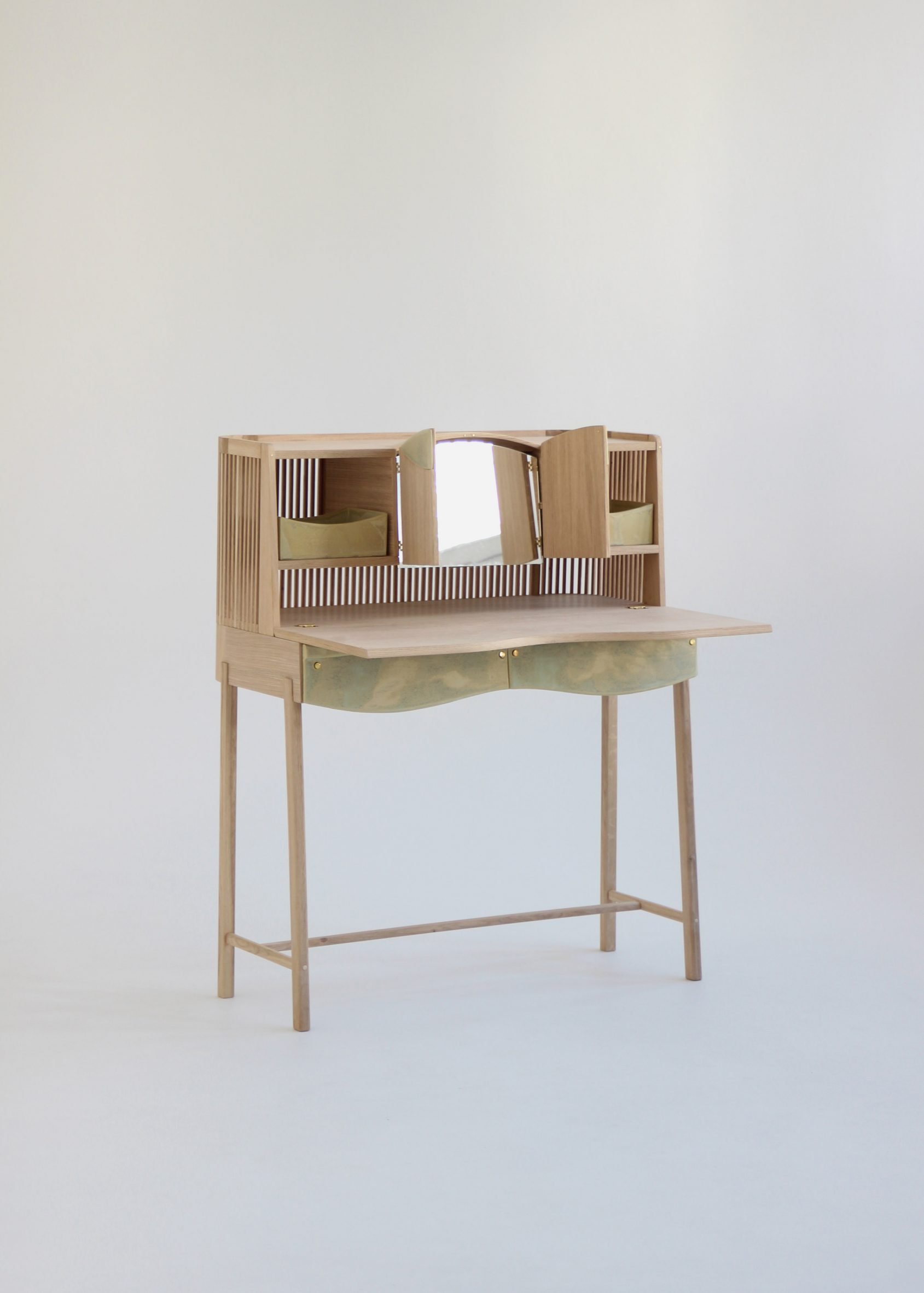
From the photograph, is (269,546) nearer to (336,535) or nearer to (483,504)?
(336,535)

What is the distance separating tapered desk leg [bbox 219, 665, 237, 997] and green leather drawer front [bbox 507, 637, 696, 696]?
0.70m

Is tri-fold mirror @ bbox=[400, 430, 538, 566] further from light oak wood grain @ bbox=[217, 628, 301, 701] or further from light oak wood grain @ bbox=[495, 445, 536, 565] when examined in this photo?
light oak wood grain @ bbox=[217, 628, 301, 701]

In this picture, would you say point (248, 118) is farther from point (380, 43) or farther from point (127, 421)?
point (127, 421)

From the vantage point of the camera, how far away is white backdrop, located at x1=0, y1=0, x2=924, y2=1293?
3725 millimetres

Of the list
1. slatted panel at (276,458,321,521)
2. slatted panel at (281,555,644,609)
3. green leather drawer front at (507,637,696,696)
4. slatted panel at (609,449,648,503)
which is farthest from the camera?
slatted panel at (609,449,648,503)

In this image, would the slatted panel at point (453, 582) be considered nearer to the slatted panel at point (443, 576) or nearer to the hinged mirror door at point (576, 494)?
the slatted panel at point (443, 576)

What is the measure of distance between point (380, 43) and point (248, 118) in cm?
53

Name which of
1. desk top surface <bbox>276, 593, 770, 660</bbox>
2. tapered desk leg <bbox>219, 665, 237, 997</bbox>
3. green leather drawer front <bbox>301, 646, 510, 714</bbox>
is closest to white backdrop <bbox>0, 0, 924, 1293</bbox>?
tapered desk leg <bbox>219, 665, 237, 997</bbox>

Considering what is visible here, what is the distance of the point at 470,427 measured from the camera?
5.84 meters

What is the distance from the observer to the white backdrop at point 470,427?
3.72m

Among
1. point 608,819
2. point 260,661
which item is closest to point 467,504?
point 260,661

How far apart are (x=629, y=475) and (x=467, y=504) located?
52 cm

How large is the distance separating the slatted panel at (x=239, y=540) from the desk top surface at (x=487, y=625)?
4.6 inches

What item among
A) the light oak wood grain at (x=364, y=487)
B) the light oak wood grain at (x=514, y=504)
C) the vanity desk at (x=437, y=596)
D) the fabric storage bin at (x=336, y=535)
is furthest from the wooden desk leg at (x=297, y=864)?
the light oak wood grain at (x=514, y=504)
